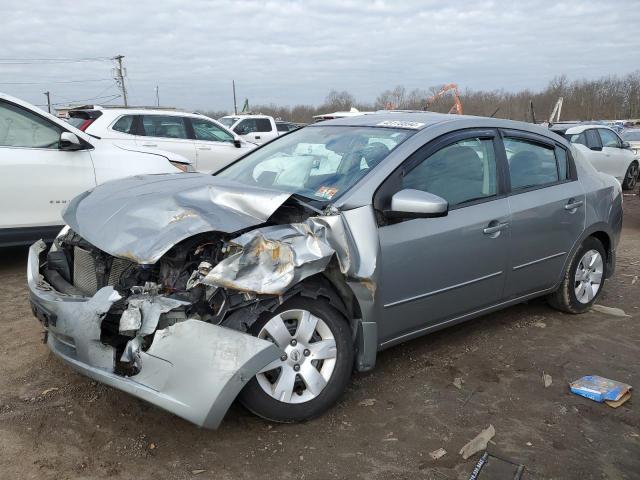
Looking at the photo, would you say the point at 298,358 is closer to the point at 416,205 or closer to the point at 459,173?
the point at 416,205

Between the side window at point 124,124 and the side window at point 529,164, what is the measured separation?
740 centimetres

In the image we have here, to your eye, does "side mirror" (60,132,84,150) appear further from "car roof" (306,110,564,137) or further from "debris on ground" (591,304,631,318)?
"debris on ground" (591,304,631,318)

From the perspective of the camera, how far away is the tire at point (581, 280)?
189 inches

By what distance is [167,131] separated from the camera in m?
10.3

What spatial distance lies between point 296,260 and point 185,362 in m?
0.72

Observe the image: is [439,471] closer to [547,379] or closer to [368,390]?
[368,390]

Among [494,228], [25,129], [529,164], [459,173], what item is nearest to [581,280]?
[529,164]

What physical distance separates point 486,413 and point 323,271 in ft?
4.29

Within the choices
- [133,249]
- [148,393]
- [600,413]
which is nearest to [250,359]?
[148,393]

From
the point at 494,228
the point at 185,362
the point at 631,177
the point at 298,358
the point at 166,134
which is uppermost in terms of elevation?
the point at 166,134

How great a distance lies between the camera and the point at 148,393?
264cm

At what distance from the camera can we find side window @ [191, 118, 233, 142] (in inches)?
417

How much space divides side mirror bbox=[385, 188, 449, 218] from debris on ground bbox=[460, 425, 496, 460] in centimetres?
123

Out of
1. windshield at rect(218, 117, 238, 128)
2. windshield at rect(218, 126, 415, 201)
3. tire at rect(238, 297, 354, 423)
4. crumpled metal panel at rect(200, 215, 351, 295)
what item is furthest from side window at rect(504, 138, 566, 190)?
windshield at rect(218, 117, 238, 128)
